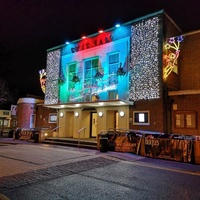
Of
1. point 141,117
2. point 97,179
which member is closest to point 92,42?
point 141,117

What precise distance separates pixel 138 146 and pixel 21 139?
1141cm

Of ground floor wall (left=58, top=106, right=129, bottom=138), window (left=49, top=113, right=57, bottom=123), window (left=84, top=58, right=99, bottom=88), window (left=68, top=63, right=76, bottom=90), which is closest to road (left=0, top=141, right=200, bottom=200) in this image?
ground floor wall (left=58, top=106, right=129, bottom=138)

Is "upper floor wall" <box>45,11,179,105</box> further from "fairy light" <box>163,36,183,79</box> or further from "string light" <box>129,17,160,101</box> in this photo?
"fairy light" <box>163,36,183,79</box>

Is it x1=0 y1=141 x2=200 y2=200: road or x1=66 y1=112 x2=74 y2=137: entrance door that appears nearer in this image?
x1=0 y1=141 x2=200 y2=200: road

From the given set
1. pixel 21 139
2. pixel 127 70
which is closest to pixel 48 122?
pixel 21 139

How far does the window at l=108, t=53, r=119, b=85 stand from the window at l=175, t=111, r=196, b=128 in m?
5.20

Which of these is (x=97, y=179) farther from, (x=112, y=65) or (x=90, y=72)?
(x=90, y=72)

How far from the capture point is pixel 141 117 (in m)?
14.0

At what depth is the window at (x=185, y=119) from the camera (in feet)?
40.3

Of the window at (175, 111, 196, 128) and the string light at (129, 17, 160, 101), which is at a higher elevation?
the string light at (129, 17, 160, 101)

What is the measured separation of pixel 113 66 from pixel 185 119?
6.65 meters

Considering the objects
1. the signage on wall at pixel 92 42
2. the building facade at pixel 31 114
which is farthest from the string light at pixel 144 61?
the building facade at pixel 31 114

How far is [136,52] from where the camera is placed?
14.8m

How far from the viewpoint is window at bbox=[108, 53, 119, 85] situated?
51.7 feet
